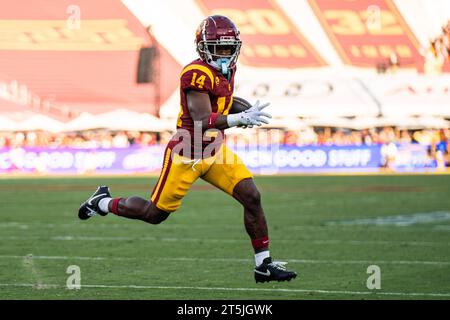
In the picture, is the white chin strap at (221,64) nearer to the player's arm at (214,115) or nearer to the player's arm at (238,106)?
the player's arm at (214,115)

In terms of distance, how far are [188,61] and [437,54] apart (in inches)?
371

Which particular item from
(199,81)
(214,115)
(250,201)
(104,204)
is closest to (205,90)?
(199,81)

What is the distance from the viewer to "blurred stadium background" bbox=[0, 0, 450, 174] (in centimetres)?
3228

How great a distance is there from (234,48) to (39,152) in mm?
23824

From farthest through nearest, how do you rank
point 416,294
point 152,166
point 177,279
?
point 152,166
point 177,279
point 416,294

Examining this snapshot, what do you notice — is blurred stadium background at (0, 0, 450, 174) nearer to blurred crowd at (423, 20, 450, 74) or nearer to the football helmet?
blurred crowd at (423, 20, 450, 74)

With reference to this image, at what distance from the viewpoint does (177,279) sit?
824 cm

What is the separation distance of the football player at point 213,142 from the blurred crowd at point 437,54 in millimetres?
28099

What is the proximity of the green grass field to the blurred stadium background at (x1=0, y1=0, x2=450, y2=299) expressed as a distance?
0.04m

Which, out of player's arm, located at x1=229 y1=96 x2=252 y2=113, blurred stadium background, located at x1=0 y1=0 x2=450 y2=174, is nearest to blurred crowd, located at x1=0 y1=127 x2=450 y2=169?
blurred stadium background, located at x1=0 y1=0 x2=450 y2=174

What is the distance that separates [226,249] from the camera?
10492mm

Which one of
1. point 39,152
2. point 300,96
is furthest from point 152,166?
point 300,96

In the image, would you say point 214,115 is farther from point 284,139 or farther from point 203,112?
point 284,139
